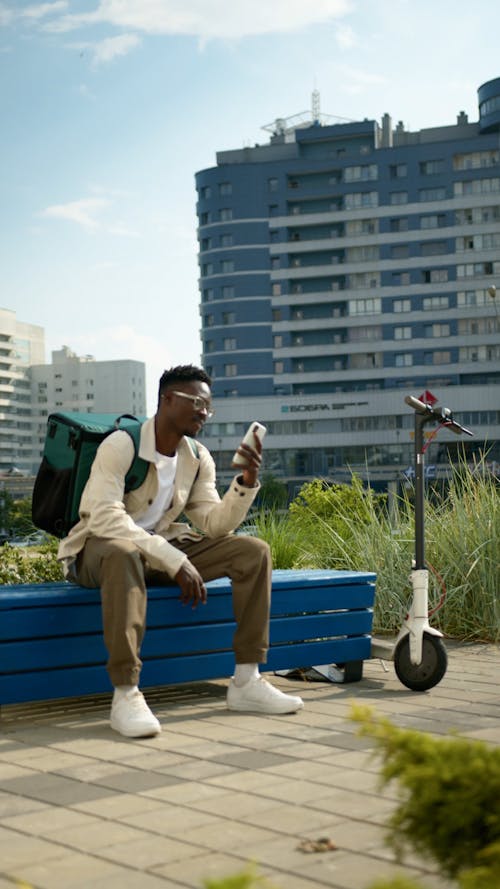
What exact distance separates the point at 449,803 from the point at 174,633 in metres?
3.61

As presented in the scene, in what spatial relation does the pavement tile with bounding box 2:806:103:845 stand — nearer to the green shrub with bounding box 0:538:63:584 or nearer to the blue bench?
the blue bench

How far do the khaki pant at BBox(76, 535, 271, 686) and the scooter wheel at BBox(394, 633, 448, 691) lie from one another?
880 millimetres

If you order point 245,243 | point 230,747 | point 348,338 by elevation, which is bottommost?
point 230,747

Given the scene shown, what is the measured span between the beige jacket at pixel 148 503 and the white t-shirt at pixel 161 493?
3 cm

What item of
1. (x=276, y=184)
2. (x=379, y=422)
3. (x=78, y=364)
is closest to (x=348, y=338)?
(x=379, y=422)

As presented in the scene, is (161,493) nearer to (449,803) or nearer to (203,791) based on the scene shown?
(203,791)

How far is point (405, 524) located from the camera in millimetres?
9195

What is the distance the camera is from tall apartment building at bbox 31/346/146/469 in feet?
588

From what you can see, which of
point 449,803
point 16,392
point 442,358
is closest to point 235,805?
point 449,803

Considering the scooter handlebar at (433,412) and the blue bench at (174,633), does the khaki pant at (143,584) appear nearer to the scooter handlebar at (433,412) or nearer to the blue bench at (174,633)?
the blue bench at (174,633)

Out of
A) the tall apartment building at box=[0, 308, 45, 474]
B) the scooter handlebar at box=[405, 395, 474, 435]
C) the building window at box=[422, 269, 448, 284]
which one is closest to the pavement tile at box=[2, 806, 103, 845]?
the scooter handlebar at box=[405, 395, 474, 435]

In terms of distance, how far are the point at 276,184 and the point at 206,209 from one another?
22.0 ft

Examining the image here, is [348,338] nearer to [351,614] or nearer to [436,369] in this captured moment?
[436,369]

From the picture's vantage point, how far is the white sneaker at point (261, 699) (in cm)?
547
